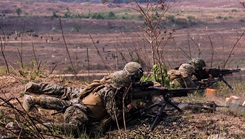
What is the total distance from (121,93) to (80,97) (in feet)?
2.30

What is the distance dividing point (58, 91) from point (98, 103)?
1.22 m

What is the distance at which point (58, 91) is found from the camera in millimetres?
7047

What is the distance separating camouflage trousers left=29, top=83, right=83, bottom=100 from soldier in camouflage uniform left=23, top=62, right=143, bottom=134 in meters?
0.59

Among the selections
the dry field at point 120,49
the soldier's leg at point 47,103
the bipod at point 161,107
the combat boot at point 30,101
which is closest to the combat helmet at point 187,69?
the dry field at point 120,49

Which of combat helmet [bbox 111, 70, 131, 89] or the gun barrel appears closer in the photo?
combat helmet [bbox 111, 70, 131, 89]

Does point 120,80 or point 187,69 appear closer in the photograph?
point 120,80

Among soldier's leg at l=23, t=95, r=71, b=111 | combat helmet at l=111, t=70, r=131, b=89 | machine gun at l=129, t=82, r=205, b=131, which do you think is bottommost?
soldier's leg at l=23, t=95, r=71, b=111

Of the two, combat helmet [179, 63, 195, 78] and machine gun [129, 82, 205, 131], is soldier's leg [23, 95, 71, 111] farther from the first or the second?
combat helmet [179, 63, 195, 78]

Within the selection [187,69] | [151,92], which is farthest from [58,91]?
[187,69]

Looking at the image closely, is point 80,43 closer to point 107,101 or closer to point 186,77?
point 186,77

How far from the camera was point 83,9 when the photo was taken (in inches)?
2121

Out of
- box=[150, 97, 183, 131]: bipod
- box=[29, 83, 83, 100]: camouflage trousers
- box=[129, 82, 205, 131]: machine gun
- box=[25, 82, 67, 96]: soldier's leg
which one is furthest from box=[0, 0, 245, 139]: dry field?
box=[29, 83, 83, 100]: camouflage trousers

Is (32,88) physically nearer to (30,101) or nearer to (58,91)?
(58,91)

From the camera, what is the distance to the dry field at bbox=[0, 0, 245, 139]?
5934mm
